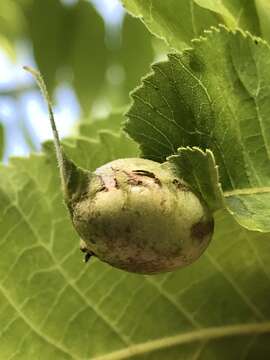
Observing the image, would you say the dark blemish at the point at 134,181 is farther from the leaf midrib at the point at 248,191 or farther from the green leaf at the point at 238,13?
the green leaf at the point at 238,13

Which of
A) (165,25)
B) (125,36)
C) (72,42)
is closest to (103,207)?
(165,25)

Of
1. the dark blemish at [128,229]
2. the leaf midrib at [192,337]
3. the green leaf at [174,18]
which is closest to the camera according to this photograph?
the dark blemish at [128,229]

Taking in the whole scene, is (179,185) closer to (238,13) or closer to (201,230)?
(201,230)

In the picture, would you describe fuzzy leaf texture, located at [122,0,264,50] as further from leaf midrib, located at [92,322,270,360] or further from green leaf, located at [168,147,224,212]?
leaf midrib, located at [92,322,270,360]

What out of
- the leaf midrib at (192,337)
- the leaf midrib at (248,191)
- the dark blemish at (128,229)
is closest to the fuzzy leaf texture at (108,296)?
the leaf midrib at (192,337)

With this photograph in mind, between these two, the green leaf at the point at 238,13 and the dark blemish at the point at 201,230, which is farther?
the green leaf at the point at 238,13

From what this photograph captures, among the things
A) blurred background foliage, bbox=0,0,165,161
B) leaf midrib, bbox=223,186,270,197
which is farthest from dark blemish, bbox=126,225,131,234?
blurred background foliage, bbox=0,0,165,161

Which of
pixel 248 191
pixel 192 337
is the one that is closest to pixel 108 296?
pixel 192 337

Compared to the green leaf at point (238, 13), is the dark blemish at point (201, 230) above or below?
below
